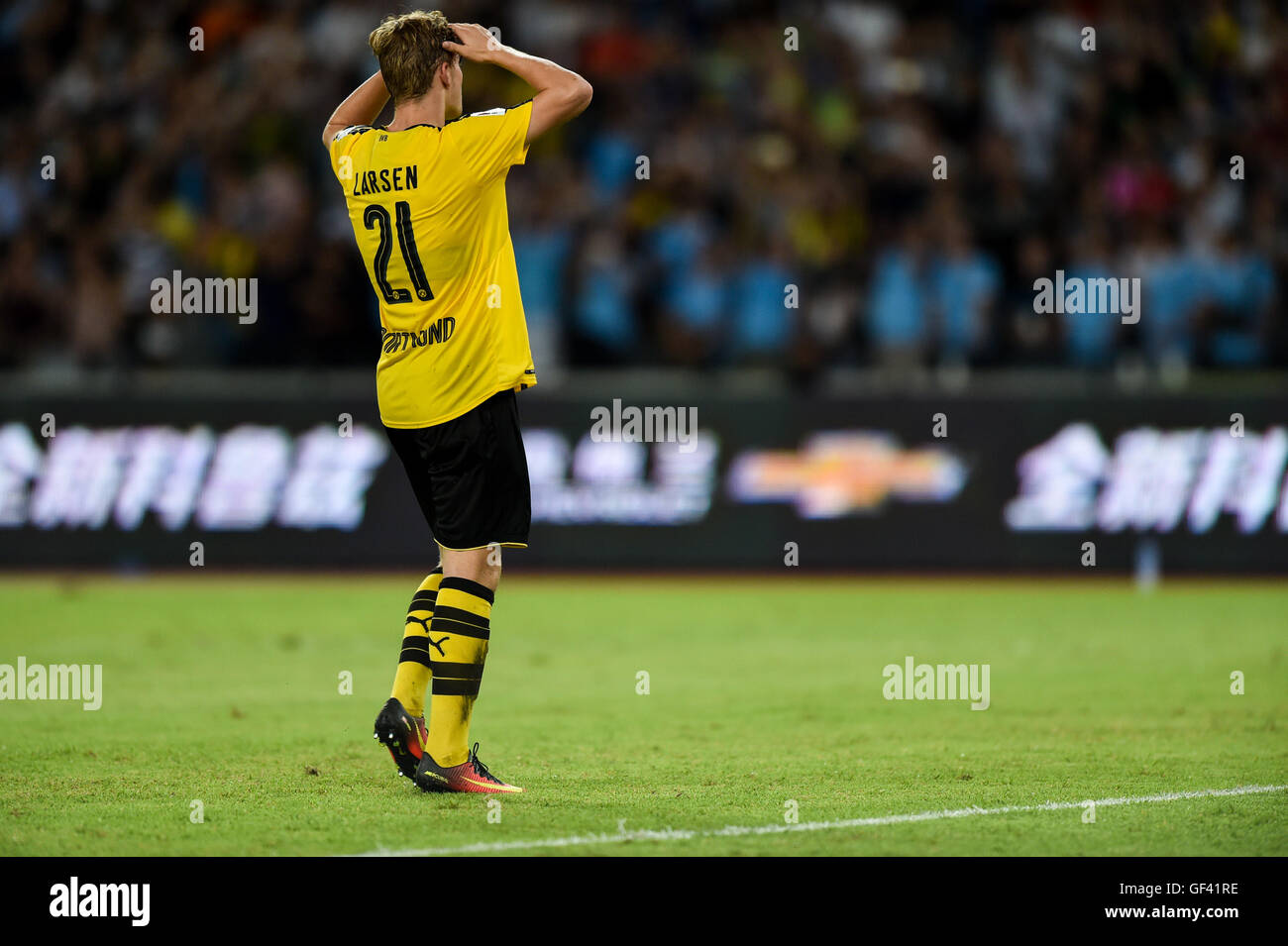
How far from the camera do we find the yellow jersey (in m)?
6.45

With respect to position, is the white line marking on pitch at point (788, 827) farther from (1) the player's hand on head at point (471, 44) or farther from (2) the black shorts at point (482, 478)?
(1) the player's hand on head at point (471, 44)

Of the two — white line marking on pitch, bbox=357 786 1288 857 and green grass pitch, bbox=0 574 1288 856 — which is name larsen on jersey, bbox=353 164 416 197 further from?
white line marking on pitch, bbox=357 786 1288 857

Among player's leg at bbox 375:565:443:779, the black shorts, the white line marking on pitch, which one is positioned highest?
the black shorts

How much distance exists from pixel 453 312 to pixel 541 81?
906mm

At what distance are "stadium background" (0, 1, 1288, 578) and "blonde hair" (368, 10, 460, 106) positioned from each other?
361 inches

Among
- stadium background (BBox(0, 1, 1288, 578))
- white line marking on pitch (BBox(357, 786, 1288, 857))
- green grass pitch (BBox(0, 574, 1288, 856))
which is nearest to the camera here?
white line marking on pitch (BBox(357, 786, 1288, 857))

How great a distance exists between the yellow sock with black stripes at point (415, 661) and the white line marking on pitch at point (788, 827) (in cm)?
118

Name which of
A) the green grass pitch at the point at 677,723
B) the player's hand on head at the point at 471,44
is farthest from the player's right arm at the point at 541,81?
the green grass pitch at the point at 677,723

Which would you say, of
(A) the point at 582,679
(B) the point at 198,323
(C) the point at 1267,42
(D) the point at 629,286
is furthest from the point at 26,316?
(C) the point at 1267,42

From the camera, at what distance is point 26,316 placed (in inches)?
661

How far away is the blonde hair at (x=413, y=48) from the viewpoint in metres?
6.39

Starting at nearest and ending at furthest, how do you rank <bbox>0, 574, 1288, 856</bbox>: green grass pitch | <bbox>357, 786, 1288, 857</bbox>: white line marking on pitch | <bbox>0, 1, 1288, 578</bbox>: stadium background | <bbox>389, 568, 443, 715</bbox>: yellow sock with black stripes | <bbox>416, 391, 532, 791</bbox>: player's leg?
<bbox>357, 786, 1288, 857</bbox>: white line marking on pitch < <bbox>0, 574, 1288, 856</bbox>: green grass pitch < <bbox>416, 391, 532, 791</bbox>: player's leg < <bbox>389, 568, 443, 715</bbox>: yellow sock with black stripes < <bbox>0, 1, 1288, 578</bbox>: stadium background

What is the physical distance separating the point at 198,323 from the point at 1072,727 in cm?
1021

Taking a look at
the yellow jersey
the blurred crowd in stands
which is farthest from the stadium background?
the yellow jersey
